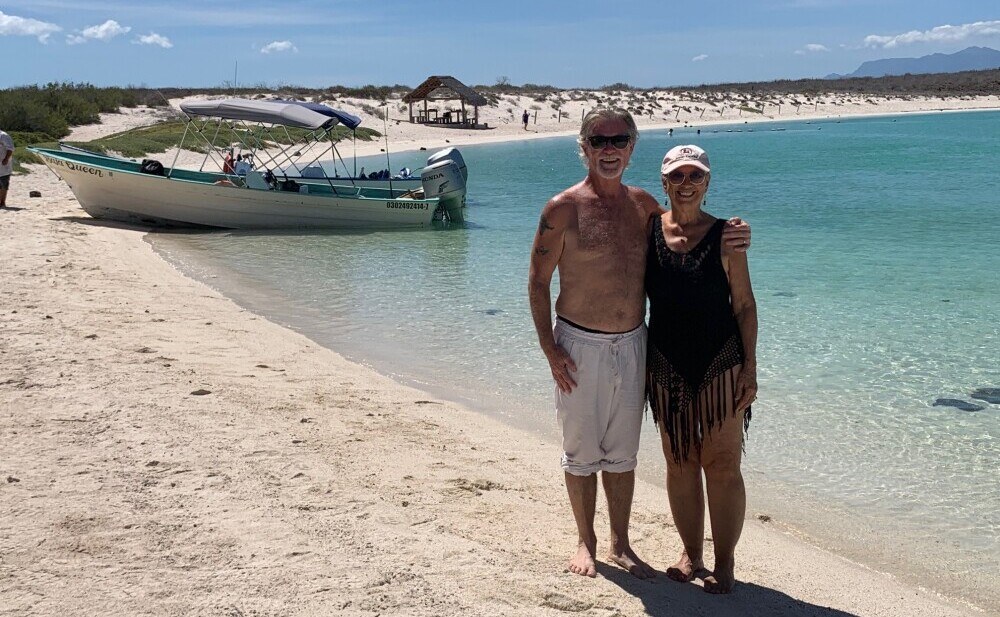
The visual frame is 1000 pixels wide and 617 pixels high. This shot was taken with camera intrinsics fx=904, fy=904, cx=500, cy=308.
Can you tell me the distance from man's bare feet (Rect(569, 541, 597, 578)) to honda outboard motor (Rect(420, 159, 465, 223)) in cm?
1456

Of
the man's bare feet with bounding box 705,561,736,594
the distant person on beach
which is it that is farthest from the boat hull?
the man's bare feet with bounding box 705,561,736,594

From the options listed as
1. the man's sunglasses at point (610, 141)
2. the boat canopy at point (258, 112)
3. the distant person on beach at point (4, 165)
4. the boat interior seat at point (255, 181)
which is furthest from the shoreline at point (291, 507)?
the boat interior seat at point (255, 181)

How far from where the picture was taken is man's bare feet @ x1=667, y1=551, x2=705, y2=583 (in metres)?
3.59

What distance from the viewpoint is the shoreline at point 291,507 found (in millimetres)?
3264

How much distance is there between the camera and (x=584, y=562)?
359 centimetres

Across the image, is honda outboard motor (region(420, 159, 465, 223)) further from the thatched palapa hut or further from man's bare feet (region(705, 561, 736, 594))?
the thatched palapa hut

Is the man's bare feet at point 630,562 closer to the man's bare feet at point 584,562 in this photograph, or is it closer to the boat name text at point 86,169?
the man's bare feet at point 584,562

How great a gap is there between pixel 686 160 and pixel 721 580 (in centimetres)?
163

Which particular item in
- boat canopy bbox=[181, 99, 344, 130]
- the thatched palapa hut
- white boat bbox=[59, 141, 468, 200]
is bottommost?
white boat bbox=[59, 141, 468, 200]

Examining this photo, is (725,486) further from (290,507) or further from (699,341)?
(290,507)

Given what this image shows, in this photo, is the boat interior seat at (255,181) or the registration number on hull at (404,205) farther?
the registration number on hull at (404,205)

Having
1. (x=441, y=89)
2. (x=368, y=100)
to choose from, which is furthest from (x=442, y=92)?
(x=368, y=100)

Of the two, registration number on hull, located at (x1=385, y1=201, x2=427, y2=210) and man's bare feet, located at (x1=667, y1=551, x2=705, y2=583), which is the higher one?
registration number on hull, located at (x1=385, y1=201, x2=427, y2=210)

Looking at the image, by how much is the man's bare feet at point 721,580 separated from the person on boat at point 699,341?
68mm
